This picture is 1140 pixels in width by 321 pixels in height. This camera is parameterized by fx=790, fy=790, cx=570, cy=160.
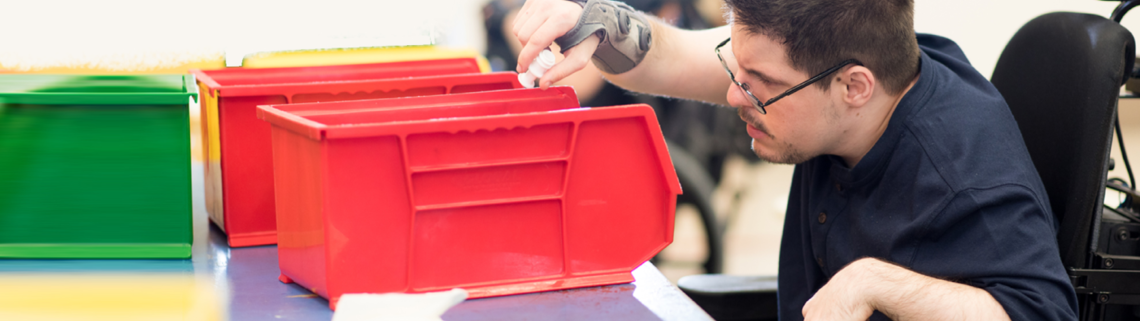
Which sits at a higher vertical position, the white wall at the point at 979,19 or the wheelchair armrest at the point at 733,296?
the white wall at the point at 979,19

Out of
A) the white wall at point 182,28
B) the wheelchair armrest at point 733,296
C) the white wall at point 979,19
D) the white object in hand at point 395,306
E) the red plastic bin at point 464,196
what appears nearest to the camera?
the white object in hand at point 395,306

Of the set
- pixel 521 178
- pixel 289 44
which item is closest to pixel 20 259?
pixel 521 178

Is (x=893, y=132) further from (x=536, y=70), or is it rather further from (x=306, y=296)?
(x=306, y=296)

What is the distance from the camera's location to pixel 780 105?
115 cm

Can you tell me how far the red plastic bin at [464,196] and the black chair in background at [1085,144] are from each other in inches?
25.6

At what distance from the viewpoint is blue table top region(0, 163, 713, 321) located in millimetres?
816

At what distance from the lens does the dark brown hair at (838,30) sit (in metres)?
1.06

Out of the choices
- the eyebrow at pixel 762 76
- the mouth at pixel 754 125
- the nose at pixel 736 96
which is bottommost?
the mouth at pixel 754 125

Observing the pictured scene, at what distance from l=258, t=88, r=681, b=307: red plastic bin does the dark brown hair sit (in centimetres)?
32

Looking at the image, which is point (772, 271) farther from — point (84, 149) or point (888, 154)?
point (84, 149)

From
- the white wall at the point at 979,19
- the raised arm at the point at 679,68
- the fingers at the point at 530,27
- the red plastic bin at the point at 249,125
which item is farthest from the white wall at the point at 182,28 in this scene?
the white wall at the point at 979,19

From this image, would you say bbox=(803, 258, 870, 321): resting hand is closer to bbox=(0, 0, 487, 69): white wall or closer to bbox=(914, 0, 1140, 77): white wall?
bbox=(0, 0, 487, 69): white wall

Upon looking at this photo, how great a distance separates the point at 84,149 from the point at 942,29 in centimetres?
288

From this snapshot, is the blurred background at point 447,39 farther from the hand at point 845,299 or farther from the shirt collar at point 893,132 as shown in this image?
the hand at point 845,299
